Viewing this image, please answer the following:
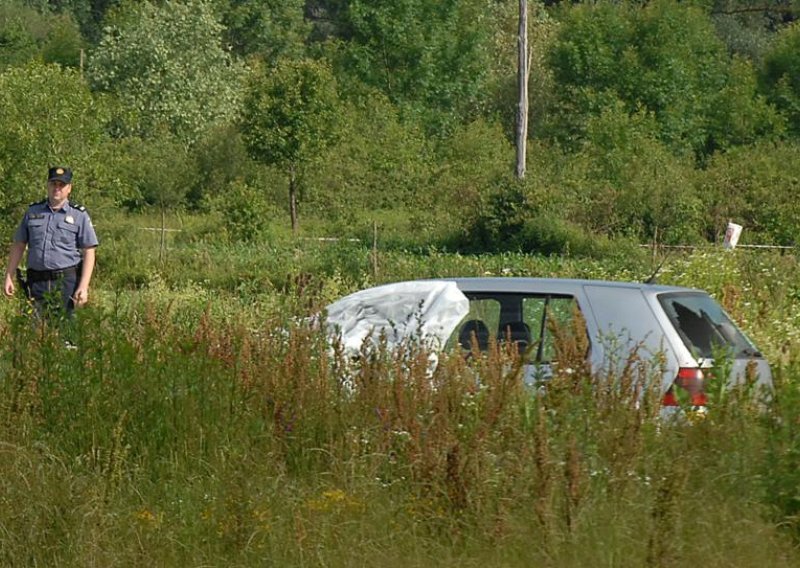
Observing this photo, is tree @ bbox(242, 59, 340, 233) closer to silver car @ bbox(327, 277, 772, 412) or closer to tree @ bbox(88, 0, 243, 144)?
tree @ bbox(88, 0, 243, 144)

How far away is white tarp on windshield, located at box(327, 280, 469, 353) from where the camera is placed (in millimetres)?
9936

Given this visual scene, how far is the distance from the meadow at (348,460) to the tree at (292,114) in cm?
3591

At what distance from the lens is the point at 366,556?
20.7ft

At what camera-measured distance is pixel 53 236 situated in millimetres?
12352

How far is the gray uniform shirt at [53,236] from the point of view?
12320mm

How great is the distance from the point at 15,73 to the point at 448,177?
21562 mm

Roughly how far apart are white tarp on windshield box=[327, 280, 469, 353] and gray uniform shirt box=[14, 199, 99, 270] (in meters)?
2.31

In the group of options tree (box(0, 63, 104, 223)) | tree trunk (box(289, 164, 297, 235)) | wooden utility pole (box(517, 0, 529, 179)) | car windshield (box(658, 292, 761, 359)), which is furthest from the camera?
tree trunk (box(289, 164, 297, 235))

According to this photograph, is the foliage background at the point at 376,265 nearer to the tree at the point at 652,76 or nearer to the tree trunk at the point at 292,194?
the tree at the point at 652,76

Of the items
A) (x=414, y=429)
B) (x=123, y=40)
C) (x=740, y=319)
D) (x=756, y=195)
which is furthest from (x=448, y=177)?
(x=414, y=429)

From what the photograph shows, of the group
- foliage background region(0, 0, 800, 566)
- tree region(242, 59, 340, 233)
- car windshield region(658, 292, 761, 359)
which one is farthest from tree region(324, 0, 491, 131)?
car windshield region(658, 292, 761, 359)

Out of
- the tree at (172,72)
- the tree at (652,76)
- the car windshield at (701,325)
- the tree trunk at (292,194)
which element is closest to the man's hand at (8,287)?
the car windshield at (701,325)

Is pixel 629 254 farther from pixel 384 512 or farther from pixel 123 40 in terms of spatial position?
pixel 123 40

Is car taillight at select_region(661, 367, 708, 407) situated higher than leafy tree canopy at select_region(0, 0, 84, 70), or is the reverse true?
car taillight at select_region(661, 367, 708, 407)
